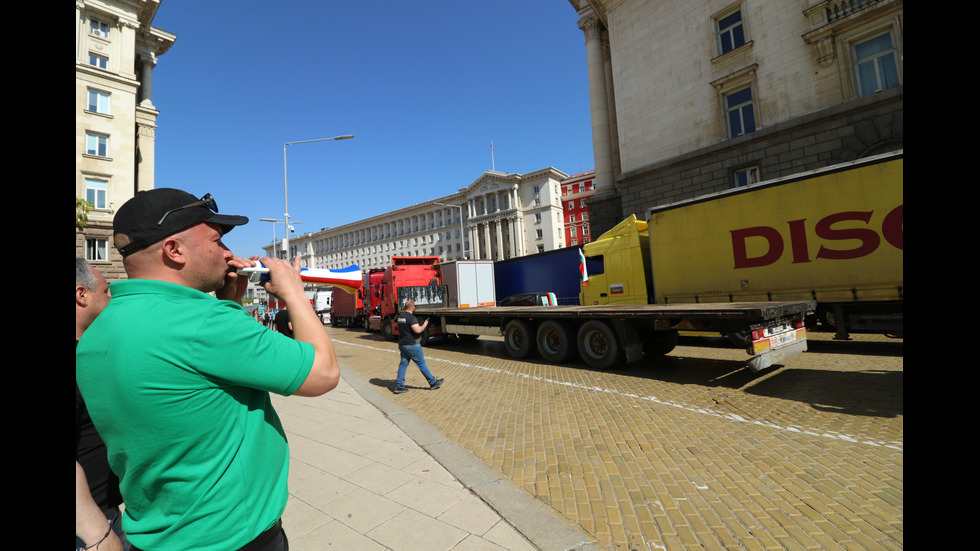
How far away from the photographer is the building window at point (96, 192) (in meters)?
24.8

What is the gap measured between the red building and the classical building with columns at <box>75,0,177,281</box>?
5925 cm

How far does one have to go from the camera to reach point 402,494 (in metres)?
3.71

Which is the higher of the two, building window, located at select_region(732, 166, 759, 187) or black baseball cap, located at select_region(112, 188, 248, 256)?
building window, located at select_region(732, 166, 759, 187)

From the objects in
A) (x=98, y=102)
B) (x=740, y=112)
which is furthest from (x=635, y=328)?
(x=98, y=102)

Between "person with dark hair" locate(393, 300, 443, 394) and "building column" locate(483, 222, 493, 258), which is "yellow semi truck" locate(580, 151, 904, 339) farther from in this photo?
"building column" locate(483, 222, 493, 258)

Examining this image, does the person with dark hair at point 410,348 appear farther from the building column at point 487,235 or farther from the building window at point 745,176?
the building column at point 487,235

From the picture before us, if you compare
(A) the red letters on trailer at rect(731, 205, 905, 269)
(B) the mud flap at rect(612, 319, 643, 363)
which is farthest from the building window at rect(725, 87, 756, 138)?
(B) the mud flap at rect(612, 319, 643, 363)

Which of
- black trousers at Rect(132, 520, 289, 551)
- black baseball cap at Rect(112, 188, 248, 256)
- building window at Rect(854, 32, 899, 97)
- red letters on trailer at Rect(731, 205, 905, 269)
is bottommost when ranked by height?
black trousers at Rect(132, 520, 289, 551)

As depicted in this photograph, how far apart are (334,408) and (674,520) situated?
18.1ft

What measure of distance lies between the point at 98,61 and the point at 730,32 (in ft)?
121

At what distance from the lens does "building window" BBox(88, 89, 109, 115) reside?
25391 millimetres

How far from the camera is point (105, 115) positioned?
2600 centimetres

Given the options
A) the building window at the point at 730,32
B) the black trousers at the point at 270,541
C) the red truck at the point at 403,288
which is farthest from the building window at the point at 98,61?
the black trousers at the point at 270,541
